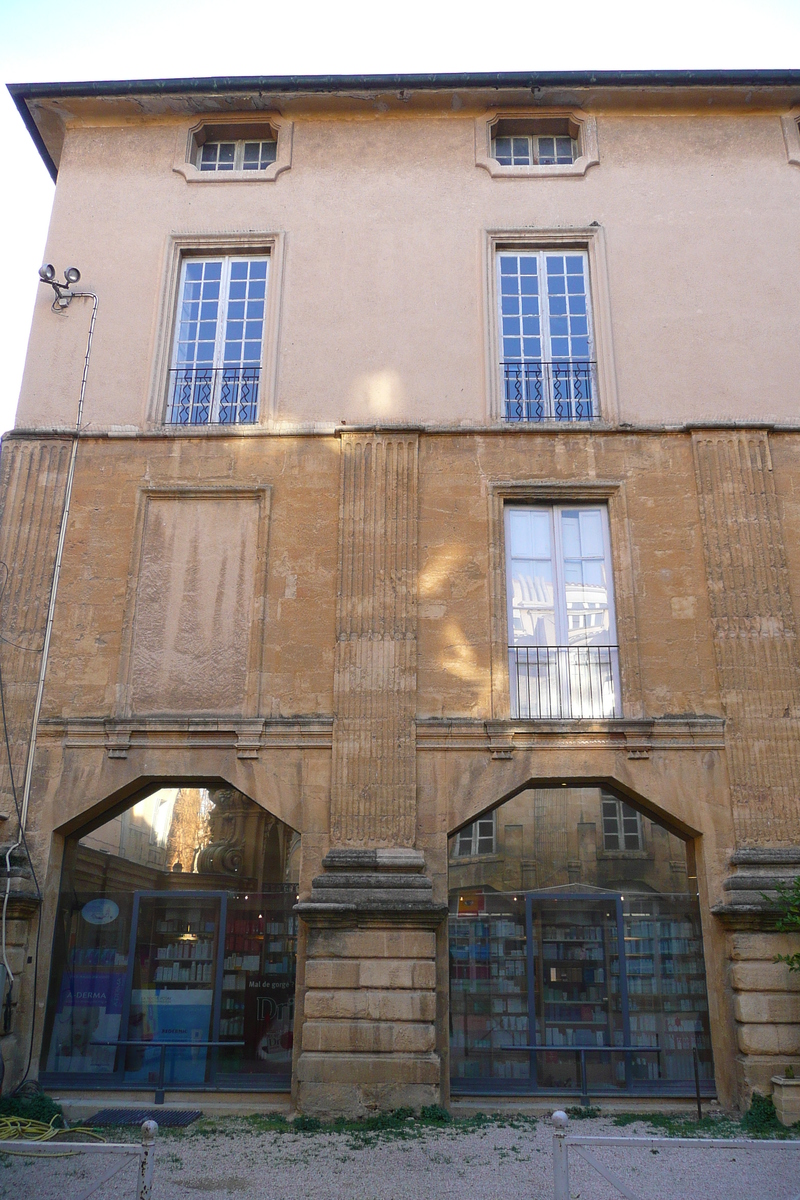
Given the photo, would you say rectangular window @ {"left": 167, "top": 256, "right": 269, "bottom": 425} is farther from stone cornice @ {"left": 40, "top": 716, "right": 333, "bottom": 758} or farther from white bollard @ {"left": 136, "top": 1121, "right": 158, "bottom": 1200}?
white bollard @ {"left": 136, "top": 1121, "right": 158, "bottom": 1200}

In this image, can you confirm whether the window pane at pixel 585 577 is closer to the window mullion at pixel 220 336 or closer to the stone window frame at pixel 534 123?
the window mullion at pixel 220 336

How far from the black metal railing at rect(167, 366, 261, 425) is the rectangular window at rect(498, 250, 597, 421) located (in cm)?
319

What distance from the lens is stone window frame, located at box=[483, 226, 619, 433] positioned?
1223 cm

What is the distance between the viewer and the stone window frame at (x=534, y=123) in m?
13.5

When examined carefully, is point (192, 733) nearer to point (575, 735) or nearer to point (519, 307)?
point (575, 735)

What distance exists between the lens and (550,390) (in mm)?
12570

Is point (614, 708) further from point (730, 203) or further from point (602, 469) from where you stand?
point (730, 203)

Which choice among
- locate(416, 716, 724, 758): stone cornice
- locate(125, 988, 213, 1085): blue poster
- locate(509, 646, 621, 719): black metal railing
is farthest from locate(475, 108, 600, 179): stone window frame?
locate(125, 988, 213, 1085): blue poster

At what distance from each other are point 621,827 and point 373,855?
286cm

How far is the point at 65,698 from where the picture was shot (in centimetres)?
1118

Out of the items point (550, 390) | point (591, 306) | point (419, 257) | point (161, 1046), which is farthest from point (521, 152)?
point (161, 1046)

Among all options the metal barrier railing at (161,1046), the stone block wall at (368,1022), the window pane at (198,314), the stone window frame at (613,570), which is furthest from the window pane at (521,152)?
the metal barrier railing at (161,1046)

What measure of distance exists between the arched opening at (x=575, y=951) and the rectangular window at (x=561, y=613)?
1100 mm

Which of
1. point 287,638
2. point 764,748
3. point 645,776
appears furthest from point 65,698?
point 764,748
